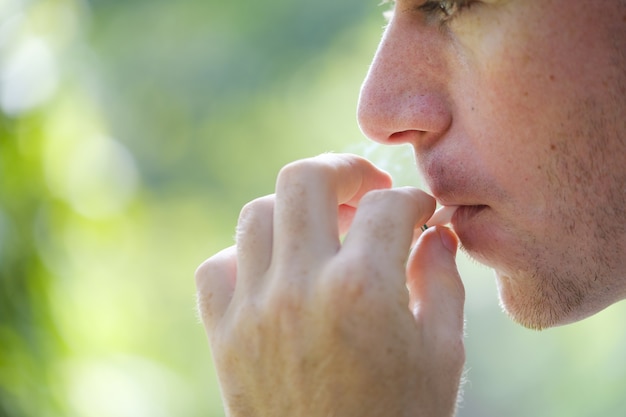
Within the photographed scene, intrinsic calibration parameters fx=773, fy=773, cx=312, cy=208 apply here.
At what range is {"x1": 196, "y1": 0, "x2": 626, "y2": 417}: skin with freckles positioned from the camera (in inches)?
31.2

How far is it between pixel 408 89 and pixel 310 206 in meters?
0.23

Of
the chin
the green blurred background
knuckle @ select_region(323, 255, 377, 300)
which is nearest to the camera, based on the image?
knuckle @ select_region(323, 255, 377, 300)

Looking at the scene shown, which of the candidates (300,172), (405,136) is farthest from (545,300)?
(300,172)

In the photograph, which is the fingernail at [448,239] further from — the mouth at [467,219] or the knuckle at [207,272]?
the knuckle at [207,272]

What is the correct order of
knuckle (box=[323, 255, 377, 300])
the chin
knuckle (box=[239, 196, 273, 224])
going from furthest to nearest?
the chin
knuckle (box=[239, 196, 273, 224])
knuckle (box=[323, 255, 377, 300])

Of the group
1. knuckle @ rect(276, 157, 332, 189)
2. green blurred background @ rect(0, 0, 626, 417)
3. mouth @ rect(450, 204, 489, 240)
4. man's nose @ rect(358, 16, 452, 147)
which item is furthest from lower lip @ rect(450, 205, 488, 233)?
green blurred background @ rect(0, 0, 626, 417)

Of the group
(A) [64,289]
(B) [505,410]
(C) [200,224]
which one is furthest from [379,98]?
(C) [200,224]

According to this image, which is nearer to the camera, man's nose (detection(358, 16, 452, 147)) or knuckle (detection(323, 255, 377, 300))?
knuckle (detection(323, 255, 377, 300))

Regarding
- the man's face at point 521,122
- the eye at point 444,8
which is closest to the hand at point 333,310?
the man's face at point 521,122

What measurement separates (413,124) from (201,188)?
2508 millimetres

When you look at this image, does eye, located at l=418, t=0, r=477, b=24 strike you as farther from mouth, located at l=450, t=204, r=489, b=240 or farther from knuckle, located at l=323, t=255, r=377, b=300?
knuckle, located at l=323, t=255, r=377, b=300

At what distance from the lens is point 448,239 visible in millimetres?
937

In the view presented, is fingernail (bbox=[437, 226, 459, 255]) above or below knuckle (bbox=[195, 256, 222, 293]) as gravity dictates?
below

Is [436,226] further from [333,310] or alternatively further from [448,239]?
[333,310]
